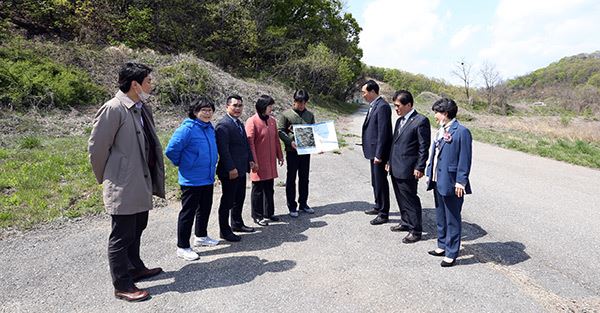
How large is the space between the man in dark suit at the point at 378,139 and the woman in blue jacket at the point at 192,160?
7.95 ft

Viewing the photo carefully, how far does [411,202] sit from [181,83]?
13239 mm

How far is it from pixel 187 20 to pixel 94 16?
20.0 ft

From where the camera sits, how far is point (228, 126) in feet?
16.6

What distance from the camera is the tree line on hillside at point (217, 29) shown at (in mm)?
19422

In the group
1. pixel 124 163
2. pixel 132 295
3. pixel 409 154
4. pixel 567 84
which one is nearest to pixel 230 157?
pixel 124 163

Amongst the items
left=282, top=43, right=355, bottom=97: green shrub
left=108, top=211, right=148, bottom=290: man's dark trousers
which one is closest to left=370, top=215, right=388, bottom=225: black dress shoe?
left=108, top=211, right=148, bottom=290: man's dark trousers

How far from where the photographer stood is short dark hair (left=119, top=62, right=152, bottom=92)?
360 centimetres

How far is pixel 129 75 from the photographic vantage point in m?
3.60

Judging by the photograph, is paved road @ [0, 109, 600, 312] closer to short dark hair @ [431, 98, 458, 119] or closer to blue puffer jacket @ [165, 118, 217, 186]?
blue puffer jacket @ [165, 118, 217, 186]

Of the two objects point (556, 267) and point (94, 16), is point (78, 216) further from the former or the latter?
point (94, 16)

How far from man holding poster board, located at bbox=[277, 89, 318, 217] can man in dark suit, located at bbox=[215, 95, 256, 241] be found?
38.2 inches

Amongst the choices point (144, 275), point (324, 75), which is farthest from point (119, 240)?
point (324, 75)

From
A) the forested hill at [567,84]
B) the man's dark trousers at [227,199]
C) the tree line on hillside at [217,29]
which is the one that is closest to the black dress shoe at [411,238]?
the man's dark trousers at [227,199]

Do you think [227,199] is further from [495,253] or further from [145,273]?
[495,253]
